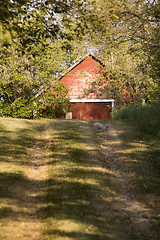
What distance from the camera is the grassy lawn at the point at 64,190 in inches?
351

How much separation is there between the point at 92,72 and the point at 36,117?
8768mm

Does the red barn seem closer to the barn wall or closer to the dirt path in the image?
Result: the barn wall

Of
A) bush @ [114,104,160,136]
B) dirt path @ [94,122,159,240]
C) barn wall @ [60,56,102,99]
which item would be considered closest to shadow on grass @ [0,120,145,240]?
dirt path @ [94,122,159,240]

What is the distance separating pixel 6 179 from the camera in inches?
488

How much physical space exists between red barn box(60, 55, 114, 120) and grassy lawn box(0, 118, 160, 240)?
18825 millimetres

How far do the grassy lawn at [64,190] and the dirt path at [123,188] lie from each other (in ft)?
0.67

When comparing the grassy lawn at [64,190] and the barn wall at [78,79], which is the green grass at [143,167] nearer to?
the grassy lawn at [64,190]

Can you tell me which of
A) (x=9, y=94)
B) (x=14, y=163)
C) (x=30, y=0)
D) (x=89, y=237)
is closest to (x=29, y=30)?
(x=30, y=0)

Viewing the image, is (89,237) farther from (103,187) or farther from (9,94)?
(9,94)

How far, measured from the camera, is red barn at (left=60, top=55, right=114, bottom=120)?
122 ft

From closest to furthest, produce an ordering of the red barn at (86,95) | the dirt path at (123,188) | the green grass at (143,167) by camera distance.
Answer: the dirt path at (123,188) → the green grass at (143,167) → the red barn at (86,95)

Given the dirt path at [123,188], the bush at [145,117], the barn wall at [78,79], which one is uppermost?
the barn wall at [78,79]

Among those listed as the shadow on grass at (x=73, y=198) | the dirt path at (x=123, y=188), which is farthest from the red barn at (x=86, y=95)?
the shadow on grass at (x=73, y=198)


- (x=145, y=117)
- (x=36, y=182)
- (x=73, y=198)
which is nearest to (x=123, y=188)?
(x=73, y=198)
